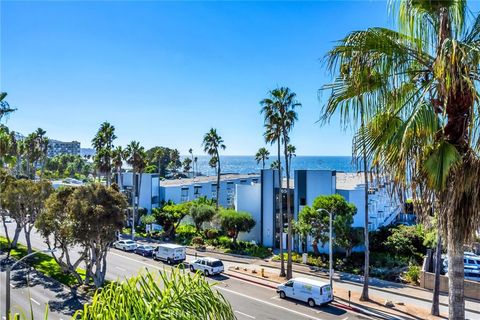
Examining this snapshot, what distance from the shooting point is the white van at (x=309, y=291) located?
84.4 ft

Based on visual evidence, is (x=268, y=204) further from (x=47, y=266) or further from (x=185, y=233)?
(x=47, y=266)

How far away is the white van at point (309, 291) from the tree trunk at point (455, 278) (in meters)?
21.1

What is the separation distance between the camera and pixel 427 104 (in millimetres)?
5859

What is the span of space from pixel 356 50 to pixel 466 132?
2212mm

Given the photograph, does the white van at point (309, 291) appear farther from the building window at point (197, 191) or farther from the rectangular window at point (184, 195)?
the building window at point (197, 191)

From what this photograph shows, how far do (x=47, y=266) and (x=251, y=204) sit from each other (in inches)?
1024

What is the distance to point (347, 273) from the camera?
1398 inches

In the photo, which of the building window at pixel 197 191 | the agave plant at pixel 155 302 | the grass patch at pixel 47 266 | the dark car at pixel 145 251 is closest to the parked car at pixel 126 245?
the dark car at pixel 145 251

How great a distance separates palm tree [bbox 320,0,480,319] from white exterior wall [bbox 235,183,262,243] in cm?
4359

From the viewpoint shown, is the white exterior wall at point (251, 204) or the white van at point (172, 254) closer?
the white van at point (172, 254)

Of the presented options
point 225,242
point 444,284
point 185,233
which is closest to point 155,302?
point 444,284

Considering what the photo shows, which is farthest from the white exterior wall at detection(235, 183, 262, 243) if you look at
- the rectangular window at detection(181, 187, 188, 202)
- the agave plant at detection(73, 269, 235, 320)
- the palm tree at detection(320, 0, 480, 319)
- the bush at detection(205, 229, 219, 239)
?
the agave plant at detection(73, 269, 235, 320)

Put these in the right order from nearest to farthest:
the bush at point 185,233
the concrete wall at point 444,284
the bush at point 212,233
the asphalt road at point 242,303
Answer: the asphalt road at point 242,303 → the concrete wall at point 444,284 → the bush at point 212,233 → the bush at point 185,233

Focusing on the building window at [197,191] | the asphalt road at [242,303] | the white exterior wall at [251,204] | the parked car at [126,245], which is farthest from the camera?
the building window at [197,191]
